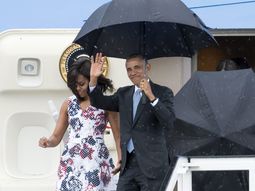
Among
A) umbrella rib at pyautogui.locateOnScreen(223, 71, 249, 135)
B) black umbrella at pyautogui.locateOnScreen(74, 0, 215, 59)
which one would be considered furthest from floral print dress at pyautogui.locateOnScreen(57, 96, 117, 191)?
umbrella rib at pyautogui.locateOnScreen(223, 71, 249, 135)

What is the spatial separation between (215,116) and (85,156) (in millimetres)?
1230

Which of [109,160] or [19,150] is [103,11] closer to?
[109,160]

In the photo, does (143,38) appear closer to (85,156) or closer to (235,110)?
(85,156)

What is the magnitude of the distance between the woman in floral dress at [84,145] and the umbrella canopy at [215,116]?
0.71 metres

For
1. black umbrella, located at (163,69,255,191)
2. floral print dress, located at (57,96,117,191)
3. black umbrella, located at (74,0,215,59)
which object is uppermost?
black umbrella, located at (74,0,215,59)

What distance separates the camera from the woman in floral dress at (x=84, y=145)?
4.43 meters

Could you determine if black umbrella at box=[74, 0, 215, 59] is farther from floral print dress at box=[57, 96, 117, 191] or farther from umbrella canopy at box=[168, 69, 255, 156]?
umbrella canopy at box=[168, 69, 255, 156]

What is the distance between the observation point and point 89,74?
174 inches

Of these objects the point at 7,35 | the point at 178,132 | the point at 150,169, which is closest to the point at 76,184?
the point at 150,169

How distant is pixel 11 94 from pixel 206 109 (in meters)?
2.28

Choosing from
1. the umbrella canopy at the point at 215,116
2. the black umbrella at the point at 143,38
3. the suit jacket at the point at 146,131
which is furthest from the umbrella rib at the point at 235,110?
the black umbrella at the point at 143,38

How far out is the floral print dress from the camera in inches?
174

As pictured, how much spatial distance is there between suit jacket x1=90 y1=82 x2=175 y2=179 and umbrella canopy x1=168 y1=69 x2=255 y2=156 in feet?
0.99

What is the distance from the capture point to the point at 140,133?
4195 millimetres
